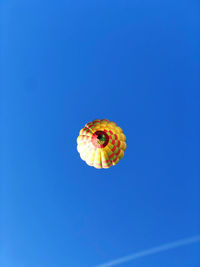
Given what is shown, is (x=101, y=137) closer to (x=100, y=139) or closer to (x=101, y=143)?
(x=100, y=139)

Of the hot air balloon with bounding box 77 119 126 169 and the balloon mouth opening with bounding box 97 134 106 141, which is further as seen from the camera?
the hot air balloon with bounding box 77 119 126 169

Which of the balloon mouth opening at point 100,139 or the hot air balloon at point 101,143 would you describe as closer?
the balloon mouth opening at point 100,139

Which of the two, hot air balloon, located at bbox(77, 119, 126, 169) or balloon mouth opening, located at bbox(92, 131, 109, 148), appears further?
hot air balloon, located at bbox(77, 119, 126, 169)

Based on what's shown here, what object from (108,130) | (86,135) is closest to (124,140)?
(108,130)

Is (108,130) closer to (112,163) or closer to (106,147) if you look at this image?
(106,147)

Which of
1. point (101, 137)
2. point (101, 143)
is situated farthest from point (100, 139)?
point (101, 143)

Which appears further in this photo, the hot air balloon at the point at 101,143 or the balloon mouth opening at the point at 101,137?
the hot air balloon at the point at 101,143

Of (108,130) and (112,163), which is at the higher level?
(108,130)
